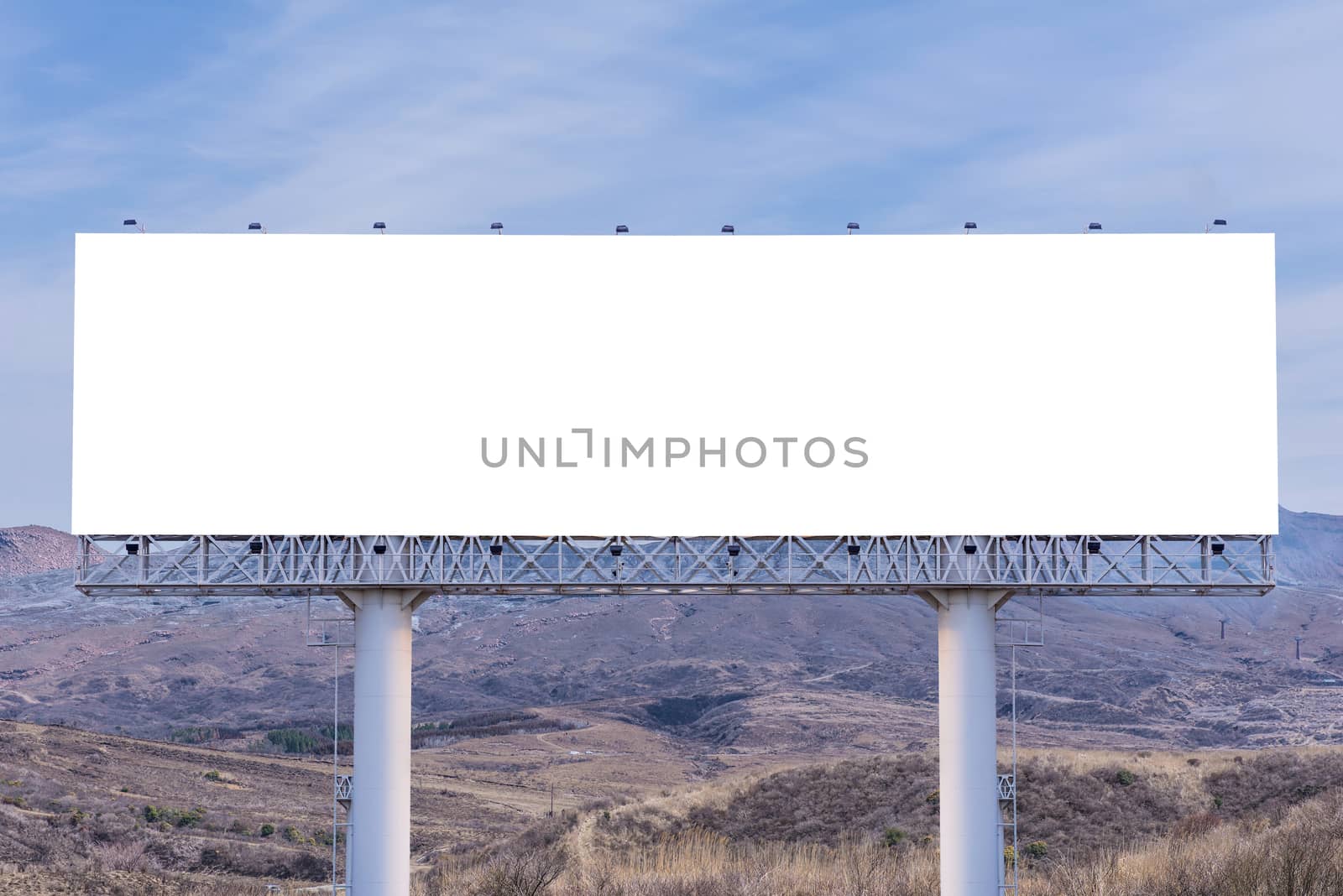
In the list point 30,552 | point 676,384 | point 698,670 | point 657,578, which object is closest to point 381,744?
point 657,578

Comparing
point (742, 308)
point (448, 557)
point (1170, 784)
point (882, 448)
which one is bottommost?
point (1170, 784)

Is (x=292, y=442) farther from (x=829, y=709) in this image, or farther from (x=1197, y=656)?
(x=1197, y=656)

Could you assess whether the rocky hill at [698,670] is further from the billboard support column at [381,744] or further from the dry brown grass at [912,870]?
the billboard support column at [381,744]

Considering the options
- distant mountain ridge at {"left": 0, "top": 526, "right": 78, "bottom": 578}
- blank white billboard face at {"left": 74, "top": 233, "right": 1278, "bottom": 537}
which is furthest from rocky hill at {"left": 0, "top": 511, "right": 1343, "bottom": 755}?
blank white billboard face at {"left": 74, "top": 233, "right": 1278, "bottom": 537}

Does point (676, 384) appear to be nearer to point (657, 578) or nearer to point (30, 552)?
point (657, 578)

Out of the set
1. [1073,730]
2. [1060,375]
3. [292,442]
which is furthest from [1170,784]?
[1073,730]

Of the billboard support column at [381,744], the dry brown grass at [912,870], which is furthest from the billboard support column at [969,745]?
the billboard support column at [381,744]

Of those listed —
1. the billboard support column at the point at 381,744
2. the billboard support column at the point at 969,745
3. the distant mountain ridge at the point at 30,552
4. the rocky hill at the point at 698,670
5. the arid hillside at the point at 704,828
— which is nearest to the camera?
the billboard support column at the point at 381,744
